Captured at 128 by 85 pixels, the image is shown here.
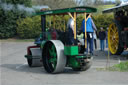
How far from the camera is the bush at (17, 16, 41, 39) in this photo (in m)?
32.8

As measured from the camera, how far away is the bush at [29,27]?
108 feet

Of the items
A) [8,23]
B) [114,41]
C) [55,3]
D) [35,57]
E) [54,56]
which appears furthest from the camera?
[55,3]

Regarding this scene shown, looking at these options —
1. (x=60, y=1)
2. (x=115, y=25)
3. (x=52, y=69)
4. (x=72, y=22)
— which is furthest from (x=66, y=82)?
(x=60, y=1)

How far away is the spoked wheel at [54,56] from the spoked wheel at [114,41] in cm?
529

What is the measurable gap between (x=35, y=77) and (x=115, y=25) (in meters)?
6.92

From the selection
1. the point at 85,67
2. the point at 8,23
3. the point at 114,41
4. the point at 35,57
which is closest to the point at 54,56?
the point at 85,67

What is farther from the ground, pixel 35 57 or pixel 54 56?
pixel 54 56

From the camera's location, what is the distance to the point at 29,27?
108 ft

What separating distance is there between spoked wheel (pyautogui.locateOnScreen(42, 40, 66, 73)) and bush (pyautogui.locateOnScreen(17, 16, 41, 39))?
23.4m

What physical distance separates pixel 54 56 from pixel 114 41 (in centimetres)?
605

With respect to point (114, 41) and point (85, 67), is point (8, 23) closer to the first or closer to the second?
point (114, 41)

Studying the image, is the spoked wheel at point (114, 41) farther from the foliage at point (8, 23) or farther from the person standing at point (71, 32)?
the foliage at point (8, 23)

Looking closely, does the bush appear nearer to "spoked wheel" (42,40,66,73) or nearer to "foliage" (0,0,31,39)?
"foliage" (0,0,31,39)

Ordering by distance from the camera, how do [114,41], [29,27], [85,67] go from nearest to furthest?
[85,67] → [114,41] → [29,27]
